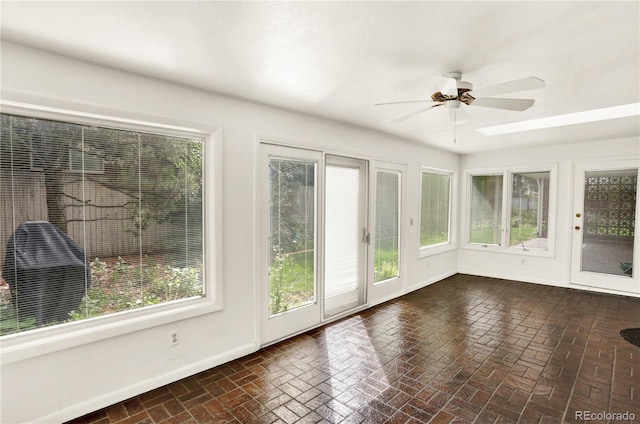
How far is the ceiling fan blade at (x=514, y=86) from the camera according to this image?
197 centimetres

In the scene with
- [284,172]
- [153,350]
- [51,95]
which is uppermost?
[51,95]

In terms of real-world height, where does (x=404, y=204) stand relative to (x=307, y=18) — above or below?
below

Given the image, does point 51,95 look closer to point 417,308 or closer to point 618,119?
point 417,308

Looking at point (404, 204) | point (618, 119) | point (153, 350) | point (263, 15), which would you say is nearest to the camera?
point (263, 15)

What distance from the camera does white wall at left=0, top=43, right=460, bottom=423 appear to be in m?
2.03

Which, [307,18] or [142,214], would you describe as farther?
[142,214]

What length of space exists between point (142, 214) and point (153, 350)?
106 cm

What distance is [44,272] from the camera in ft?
7.07

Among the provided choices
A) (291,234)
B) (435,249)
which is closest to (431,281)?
(435,249)

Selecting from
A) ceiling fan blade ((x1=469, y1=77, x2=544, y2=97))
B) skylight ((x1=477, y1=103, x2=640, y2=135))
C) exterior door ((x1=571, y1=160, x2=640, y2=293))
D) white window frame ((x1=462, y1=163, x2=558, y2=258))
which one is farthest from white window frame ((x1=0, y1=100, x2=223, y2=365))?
exterior door ((x1=571, y1=160, x2=640, y2=293))

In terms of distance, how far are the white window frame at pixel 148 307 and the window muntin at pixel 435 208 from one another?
12.4 ft

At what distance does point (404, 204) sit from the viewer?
5.02 m

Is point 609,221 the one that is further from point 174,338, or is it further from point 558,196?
point 174,338

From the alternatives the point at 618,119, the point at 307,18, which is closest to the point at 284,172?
the point at 307,18
